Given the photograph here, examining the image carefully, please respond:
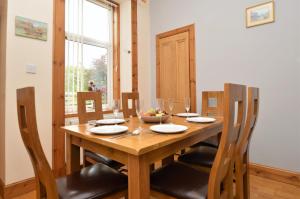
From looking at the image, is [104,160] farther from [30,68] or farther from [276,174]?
[276,174]

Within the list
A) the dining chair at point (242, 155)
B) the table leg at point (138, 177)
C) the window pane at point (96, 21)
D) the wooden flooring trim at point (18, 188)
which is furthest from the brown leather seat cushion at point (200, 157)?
the window pane at point (96, 21)

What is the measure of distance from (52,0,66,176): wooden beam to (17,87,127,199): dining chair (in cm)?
117

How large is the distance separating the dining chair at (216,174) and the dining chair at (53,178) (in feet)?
0.84

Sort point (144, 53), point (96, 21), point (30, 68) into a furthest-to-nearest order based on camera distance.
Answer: point (144, 53) < point (96, 21) < point (30, 68)

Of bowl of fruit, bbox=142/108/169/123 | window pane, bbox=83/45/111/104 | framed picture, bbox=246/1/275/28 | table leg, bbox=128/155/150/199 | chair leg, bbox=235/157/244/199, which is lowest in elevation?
chair leg, bbox=235/157/244/199

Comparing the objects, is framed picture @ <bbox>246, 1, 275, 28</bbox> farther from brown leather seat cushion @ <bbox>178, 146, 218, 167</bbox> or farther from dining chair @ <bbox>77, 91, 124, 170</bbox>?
dining chair @ <bbox>77, 91, 124, 170</bbox>

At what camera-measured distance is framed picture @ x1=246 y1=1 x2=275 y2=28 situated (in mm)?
2176

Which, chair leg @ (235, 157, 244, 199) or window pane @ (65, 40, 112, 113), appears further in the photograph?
window pane @ (65, 40, 112, 113)

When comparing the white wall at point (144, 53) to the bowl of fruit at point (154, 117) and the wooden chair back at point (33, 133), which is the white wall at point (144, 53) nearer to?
the bowl of fruit at point (154, 117)

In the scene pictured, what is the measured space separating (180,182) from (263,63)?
76.2 inches

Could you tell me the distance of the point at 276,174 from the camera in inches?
83.6

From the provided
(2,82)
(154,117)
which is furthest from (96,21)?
(154,117)

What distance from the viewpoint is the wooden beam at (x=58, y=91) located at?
85.4 inches

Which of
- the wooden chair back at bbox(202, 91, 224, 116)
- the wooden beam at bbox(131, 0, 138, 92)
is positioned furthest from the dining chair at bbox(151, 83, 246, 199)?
the wooden beam at bbox(131, 0, 138, 92)
